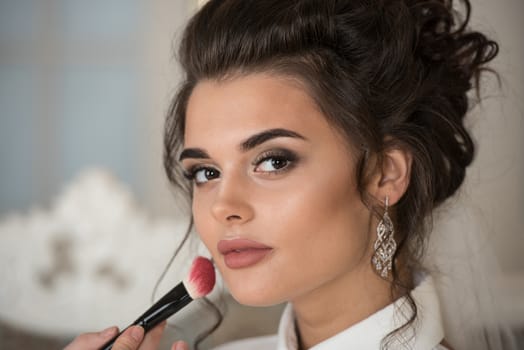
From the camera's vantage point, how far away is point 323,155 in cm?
102

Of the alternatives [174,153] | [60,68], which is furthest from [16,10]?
[174,153]

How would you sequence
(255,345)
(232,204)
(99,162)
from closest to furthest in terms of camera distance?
(232,204)
(255,345)
(99,162)

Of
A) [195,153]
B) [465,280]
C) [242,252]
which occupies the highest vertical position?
[195,153]

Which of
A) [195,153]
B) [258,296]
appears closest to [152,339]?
[258,296]

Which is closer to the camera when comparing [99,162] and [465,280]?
[465,280]

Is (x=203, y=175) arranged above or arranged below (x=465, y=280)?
above

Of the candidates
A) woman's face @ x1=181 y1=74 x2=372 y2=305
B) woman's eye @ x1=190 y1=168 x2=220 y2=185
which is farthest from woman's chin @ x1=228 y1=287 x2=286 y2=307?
woman's eye @ x1=190 y1=168 x2=220 y2=185

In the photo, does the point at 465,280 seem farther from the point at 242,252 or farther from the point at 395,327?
the point at 242,252

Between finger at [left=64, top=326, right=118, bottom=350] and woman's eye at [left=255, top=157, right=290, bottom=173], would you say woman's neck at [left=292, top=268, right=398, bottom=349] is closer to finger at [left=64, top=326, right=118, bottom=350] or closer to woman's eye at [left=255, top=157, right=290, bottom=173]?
woman's eye at [left=255, top=157, right=290, bottom=173]

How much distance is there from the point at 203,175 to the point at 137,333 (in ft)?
0.95

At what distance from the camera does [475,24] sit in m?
1.56

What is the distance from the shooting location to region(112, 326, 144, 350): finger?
1.06m

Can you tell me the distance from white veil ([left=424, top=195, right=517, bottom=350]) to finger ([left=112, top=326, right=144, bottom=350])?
1.87 ft

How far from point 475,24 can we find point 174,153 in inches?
31.0
